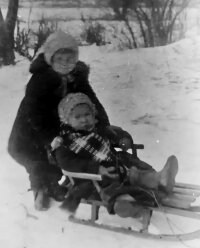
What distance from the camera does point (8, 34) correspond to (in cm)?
297

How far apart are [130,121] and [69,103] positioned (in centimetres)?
114

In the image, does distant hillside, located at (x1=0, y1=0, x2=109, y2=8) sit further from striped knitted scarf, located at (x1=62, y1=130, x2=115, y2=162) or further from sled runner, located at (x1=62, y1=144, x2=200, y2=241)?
sled runner, located at (x1=62, y1=144, x2=200, y2=241)

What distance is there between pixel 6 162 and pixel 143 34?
1461mm

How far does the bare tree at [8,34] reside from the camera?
2.71m

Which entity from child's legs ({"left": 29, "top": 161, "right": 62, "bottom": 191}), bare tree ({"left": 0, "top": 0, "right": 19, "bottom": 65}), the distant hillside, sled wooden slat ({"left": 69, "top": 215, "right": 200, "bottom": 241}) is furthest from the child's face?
bare tree ({"left": 0, "top": 0, "right": 19, "bottom": 65})

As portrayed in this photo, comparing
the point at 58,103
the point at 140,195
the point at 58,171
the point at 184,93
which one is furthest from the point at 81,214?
the point at 184,93

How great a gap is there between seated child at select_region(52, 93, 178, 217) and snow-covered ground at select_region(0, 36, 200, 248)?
0.53 feet

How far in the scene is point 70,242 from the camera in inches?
66.0

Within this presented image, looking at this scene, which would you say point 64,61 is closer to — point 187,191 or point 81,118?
point 81,118

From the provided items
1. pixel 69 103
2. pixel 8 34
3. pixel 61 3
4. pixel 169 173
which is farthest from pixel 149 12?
pixel 169 173

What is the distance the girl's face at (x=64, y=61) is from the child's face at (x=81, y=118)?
0.79 ft

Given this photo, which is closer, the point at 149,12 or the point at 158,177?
the point at 158,177

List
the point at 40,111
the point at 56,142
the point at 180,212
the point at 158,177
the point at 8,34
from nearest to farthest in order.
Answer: the point at 180,212
the point at 158,177
the point at 56,142
the point at 40,111
the point at 8,34

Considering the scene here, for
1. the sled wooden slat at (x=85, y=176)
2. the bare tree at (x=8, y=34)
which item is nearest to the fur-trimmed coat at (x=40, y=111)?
the sled wooden slat at (x=85, y=176)
